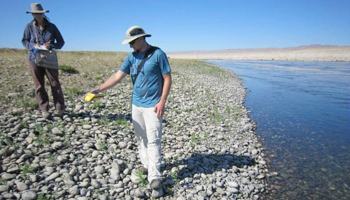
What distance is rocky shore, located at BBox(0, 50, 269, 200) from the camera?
574 cm

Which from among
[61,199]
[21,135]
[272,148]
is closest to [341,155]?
[272,148]

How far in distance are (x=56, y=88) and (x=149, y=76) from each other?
4.13 metres

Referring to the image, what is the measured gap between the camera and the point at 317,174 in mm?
8078

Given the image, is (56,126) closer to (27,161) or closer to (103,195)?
(27,161)

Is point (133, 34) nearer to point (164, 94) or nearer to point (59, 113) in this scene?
point (164, 94)

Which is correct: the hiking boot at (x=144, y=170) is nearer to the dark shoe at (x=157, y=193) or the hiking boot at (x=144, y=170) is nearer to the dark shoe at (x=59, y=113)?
the dark shoe at (x=157, y=193)

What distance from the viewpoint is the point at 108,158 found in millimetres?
6844

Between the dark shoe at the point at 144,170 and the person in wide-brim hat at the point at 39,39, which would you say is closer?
the dark shoe at the point at 144,170

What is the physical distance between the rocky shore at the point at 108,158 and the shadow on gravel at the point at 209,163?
22 millimetres

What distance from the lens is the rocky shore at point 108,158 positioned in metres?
5.74

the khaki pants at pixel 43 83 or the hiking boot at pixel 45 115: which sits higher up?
the khaki pants at pixel 43 83

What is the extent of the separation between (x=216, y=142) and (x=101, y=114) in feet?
12.3

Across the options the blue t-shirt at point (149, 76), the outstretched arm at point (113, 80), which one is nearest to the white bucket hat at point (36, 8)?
the outstretched arm at point (113, 80)

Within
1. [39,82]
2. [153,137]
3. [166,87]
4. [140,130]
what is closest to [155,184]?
[153,137]
